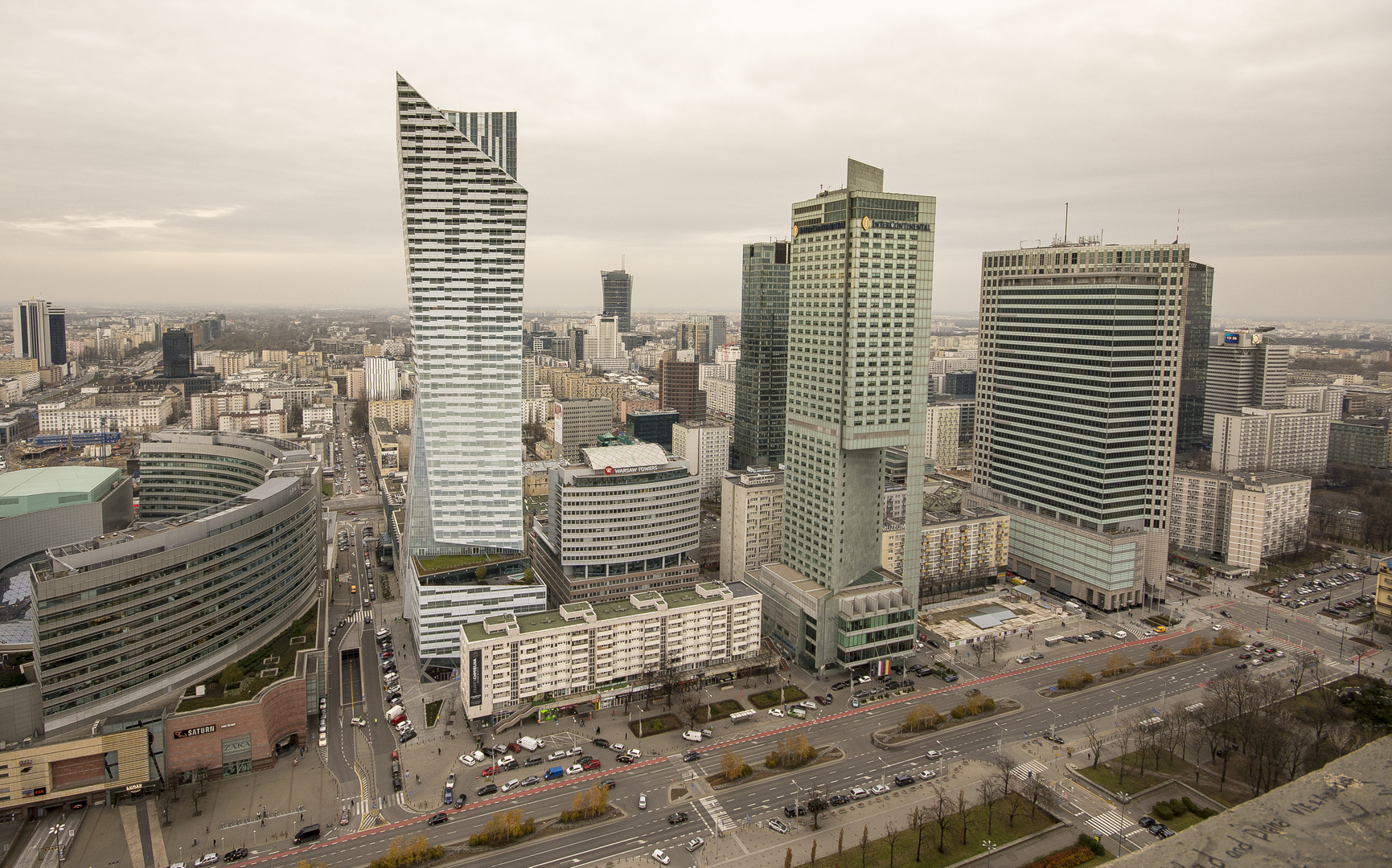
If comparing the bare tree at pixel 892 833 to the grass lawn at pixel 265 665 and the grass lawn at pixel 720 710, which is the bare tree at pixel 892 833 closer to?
the grass lawn at pixel 720 710

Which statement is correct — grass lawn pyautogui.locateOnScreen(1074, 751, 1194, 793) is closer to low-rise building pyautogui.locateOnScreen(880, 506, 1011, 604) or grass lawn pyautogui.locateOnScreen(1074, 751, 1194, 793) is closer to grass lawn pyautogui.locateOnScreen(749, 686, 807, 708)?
grass lawn pyautogui.locateOnScreen(749, 686, 807, 708)

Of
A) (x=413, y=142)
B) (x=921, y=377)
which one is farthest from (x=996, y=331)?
(x=413, y=142)

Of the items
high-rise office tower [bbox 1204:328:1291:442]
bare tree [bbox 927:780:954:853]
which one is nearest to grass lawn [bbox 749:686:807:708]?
bare tree [bbox 927:780:954:853]

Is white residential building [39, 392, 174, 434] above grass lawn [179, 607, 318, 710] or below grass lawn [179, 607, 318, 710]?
above

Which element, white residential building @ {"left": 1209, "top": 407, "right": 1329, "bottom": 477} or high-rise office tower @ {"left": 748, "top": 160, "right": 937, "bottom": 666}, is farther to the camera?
white residential building @ {"left": 1209, "top": 407, "right": 1329, "bottom": 477}

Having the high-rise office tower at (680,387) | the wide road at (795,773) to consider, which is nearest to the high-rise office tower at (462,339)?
the wide road at (795,773)

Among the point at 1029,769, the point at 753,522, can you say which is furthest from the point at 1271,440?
the point at 1029,769

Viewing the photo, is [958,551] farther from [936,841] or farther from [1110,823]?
[936,841]
